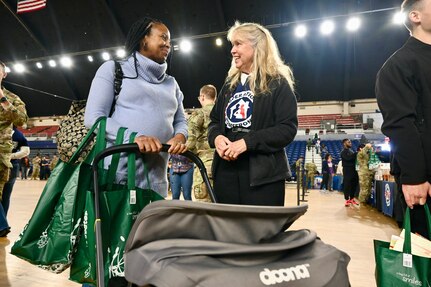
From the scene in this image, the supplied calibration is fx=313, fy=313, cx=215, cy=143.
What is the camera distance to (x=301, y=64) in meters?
15.5

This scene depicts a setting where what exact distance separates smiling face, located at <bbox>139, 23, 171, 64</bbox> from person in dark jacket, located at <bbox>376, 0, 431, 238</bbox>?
0.92m

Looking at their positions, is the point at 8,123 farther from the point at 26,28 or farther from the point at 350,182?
the point at 26,28

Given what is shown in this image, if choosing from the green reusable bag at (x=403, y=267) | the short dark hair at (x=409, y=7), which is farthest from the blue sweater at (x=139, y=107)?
the short dark hair at (x=409, y=7)

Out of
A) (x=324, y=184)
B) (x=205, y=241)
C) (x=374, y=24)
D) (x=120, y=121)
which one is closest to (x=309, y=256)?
(x=205, y=241)

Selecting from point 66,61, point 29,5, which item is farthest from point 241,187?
point 66,61

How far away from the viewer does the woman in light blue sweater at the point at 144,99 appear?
1.22 metres

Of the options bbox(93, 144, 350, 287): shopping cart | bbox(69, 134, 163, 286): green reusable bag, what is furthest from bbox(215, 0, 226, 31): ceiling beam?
bbox(93, 144, 350, 287): shopping cart

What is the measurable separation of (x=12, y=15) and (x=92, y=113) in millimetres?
17236

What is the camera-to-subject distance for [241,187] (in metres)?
1.36

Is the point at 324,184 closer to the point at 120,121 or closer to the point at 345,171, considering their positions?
the point at 345,171

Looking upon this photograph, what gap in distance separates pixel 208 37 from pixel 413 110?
13.7m

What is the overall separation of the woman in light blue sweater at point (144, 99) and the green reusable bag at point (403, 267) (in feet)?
2.66

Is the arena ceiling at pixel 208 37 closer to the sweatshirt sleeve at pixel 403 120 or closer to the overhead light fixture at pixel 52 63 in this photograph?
the overhead light fixture at pixel 52 63

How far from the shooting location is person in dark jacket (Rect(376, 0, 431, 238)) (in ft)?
3.64
